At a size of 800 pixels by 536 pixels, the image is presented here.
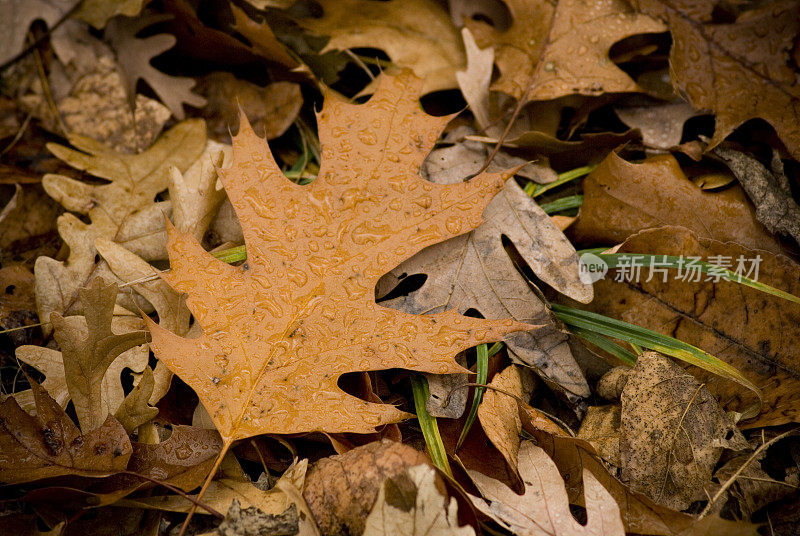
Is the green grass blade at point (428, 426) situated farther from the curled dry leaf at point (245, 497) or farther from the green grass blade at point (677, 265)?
the green grass blade at point (677, 265)

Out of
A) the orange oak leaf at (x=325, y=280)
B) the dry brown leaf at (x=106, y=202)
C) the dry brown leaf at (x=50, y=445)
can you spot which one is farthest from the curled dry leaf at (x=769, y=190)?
the dry brown leaf at (x=50, y=445)

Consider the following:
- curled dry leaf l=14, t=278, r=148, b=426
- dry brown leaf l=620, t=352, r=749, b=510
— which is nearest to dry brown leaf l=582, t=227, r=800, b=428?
dry brown leaf l=620, t=352, r=749, b=510

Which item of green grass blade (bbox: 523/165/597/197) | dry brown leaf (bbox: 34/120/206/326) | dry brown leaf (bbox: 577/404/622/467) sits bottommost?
dry brown leaf (bbox: 577/404/622/467)

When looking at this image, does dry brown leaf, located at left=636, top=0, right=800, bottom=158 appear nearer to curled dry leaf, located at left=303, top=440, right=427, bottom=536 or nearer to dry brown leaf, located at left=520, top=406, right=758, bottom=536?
dry brown leaf, located at left=520, top=406, right=758, bottom=536

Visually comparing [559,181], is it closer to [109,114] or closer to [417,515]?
[417,515]

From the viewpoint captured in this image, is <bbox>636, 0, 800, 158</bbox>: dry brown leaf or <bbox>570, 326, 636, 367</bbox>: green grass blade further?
<bbox>636, 0, 800, 158</bbox>: dry brown leaf

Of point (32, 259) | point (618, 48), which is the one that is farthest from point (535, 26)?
point (32, 259)

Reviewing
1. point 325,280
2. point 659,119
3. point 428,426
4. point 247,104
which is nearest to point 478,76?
point 659,119
